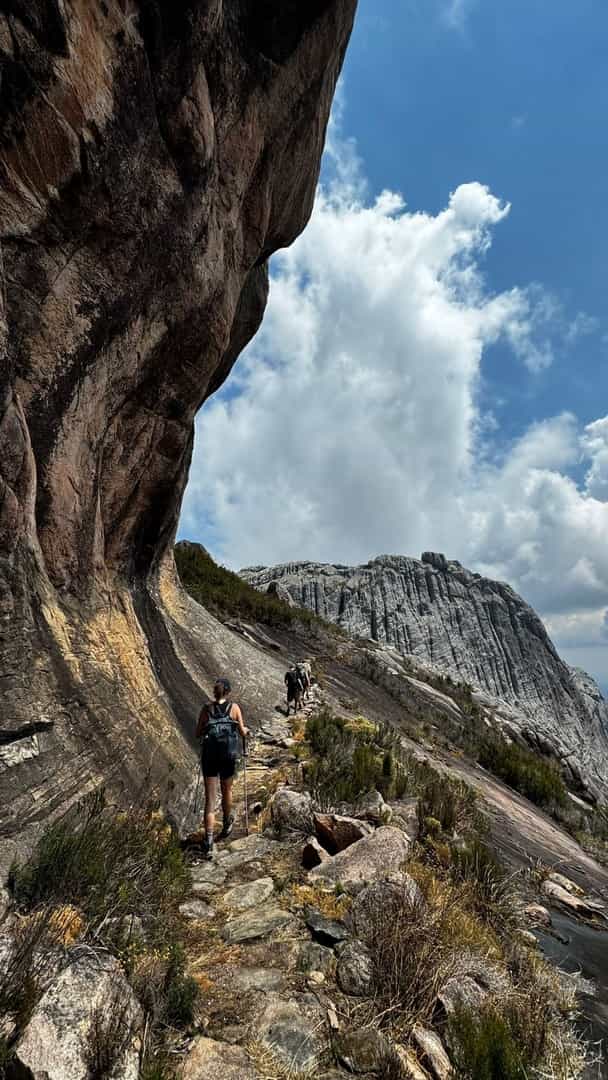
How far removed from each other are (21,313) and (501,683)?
78.0 meters

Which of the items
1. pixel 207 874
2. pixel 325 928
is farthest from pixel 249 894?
pixel 325 928

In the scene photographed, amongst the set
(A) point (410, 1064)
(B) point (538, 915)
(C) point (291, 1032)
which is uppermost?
(A) point (410, 1064)

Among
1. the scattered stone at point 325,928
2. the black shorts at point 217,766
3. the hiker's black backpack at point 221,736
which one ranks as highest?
the hiker's black backpack at point 221,736

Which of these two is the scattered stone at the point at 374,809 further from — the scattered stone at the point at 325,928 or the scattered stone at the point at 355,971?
the scattered stone at the point at 355,971

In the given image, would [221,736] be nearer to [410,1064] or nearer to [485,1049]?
[410,1064]

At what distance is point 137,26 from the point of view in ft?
20.2

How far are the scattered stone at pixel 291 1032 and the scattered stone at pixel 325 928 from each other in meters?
0.67

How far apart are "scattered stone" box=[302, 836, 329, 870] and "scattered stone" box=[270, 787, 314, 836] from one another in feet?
2.23

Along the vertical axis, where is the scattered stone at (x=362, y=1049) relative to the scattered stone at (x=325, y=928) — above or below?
below

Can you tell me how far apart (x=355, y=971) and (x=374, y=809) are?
291 centimetres

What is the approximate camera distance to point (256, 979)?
328cm

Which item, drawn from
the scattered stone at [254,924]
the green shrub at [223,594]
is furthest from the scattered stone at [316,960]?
the green shrub at [223,594]

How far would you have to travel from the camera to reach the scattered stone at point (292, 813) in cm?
576

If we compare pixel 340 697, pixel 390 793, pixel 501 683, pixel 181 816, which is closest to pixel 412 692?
pixel 340 697
